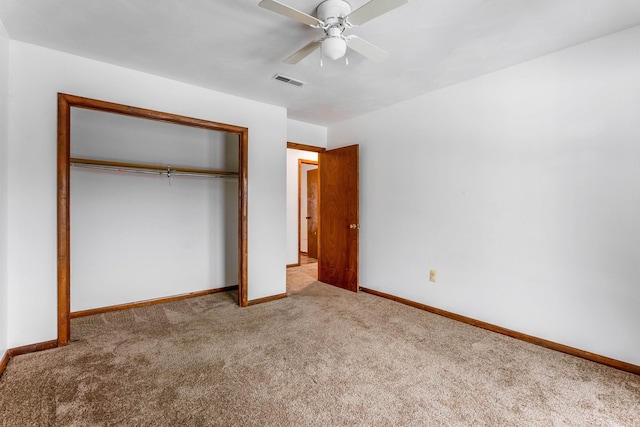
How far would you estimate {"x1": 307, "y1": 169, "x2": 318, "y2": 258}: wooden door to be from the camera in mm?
6620

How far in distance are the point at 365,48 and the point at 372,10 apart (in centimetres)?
39

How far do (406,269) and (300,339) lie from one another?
1.63m

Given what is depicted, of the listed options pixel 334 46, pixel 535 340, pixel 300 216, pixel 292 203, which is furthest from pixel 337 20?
pixel 300 216

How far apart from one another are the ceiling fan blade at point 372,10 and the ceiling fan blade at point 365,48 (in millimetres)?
156

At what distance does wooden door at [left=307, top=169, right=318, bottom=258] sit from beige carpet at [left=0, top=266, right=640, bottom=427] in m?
3.65

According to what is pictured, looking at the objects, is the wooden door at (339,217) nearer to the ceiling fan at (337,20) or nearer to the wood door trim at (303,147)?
the wood door trim at (303,147)

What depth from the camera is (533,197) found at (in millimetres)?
2566

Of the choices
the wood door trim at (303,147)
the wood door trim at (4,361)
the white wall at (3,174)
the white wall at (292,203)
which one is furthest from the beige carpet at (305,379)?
the white wall at (292,203)

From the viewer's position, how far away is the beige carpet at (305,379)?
5.44 feet

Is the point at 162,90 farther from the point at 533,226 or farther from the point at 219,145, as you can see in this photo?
the point at 533,226

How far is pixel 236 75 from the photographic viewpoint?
113 inches

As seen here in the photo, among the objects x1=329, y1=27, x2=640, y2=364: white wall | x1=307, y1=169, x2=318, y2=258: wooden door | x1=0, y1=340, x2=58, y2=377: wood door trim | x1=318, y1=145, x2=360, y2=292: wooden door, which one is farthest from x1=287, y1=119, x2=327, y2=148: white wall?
x1=0, y1=340, x2=58, y2=377: wood door trim

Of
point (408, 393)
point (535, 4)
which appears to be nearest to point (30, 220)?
point (408, 393)

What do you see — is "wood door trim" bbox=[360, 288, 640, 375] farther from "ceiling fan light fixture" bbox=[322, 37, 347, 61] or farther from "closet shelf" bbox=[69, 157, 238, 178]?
"closet shelf" bbox=[69, 157, 238, 178]
